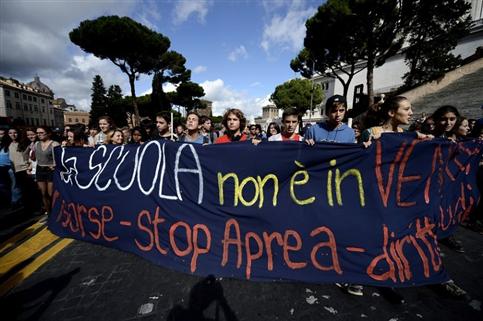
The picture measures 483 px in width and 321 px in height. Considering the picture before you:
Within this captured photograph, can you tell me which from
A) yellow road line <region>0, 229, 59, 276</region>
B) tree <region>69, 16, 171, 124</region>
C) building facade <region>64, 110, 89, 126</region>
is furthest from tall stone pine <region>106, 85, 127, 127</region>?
building facade <region>64, 110, 89, 126</region>

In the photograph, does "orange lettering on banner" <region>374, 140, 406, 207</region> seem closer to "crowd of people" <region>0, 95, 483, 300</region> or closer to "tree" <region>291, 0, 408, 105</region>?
"crowd of people" <region>0, 95, 483, 300</region>

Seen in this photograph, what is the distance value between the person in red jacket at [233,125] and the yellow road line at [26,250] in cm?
284

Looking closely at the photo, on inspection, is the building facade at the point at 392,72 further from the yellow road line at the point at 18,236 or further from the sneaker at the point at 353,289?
the yellow road line at the point at 18,236

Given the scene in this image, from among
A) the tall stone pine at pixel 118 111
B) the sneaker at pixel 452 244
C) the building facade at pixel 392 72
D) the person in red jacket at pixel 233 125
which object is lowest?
the sneaker at pixel 452 244

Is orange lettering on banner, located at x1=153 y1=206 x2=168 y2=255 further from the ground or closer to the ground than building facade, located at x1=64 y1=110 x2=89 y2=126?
closer to the ground

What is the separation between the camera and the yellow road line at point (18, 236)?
3186mm

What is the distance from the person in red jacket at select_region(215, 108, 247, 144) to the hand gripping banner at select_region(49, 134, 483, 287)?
0.69 meters

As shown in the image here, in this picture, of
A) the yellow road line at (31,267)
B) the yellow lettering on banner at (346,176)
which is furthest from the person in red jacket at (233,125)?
the yellow road line at (31,267)

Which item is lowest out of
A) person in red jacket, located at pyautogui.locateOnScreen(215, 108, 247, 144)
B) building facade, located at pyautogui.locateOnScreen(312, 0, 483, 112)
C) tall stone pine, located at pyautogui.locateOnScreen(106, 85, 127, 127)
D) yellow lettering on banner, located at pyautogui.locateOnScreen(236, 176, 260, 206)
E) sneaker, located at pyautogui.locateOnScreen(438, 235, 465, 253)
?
sneaker, located at pyautogui.locateOnScreen(438, 235, 465, 253)

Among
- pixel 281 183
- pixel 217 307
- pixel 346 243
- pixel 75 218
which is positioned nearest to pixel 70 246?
pixel 75 218

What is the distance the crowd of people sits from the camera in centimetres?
251

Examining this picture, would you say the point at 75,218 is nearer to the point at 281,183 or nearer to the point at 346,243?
the point at 281,183

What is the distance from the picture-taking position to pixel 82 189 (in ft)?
10.4

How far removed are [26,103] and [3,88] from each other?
1085cm
